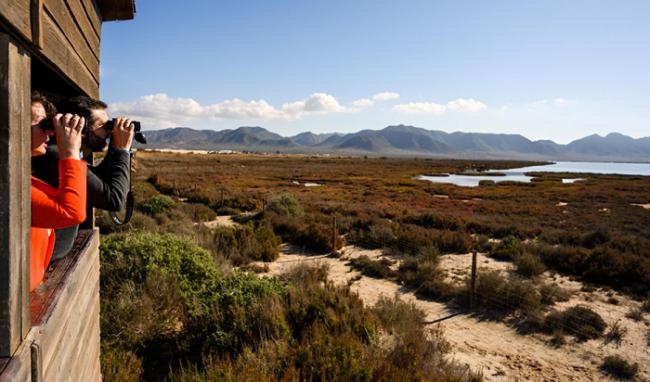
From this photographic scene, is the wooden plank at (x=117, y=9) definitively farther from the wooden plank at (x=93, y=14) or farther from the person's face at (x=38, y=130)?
the person's face at (x=38, y=130)

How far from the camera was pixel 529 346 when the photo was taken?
19.2 ft

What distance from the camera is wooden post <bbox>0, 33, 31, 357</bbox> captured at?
4.10 ft

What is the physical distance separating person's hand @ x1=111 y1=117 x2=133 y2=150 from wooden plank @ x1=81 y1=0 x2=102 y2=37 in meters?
1.22

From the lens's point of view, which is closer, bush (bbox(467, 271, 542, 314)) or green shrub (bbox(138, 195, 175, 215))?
bush (bbox(467, 271, 542, 314))

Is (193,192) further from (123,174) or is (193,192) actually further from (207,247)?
(123,174)

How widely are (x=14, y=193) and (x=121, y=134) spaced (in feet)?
2.48

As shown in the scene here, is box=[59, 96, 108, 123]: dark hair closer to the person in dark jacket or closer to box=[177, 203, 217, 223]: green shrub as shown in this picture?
the person in dark jacket

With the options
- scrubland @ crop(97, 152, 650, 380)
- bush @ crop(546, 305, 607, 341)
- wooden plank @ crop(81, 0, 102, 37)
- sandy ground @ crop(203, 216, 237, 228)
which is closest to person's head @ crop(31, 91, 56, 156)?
wooden plank @ crop(81, 0, 102, 37)

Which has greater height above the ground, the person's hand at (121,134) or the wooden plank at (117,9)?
the wooden plank at (117,9)

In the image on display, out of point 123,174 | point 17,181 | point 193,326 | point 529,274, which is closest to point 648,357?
point 529,274

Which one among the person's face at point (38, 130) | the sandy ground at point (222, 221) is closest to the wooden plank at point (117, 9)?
the person's face at point (38, 130)

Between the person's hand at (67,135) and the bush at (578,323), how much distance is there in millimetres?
7089

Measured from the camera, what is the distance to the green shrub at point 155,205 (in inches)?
525

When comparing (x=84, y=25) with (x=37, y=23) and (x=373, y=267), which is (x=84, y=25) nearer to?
(x=37, y=23)
